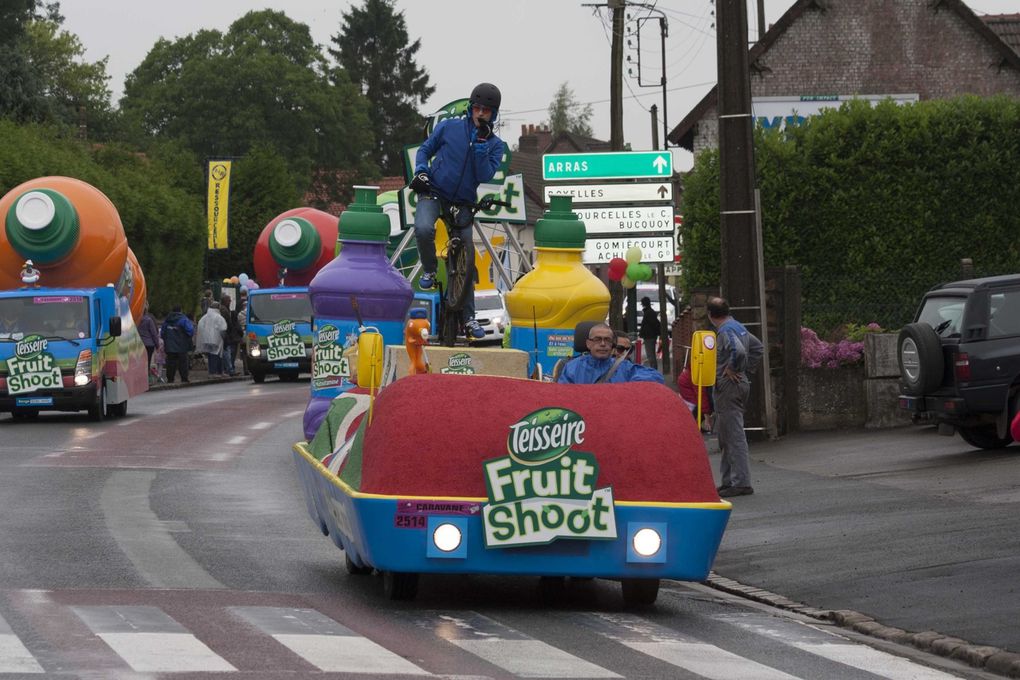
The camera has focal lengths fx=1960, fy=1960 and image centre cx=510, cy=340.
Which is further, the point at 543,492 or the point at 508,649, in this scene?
the point at 543,492

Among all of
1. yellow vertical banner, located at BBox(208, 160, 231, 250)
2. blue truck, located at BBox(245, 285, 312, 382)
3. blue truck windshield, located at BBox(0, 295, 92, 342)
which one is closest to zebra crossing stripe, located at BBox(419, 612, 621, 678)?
blue truck windshield, located at BBox(0, 295, 92, 342)

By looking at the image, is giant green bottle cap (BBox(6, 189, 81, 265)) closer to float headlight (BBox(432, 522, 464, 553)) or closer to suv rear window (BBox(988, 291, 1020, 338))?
suv rear window (BBox(988, 291, 1020, 338))

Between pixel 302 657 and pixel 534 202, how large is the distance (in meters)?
101

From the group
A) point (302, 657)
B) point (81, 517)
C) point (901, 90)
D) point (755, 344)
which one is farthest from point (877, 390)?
point (901, 90)

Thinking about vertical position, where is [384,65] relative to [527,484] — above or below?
above

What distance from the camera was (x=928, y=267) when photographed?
28.8m

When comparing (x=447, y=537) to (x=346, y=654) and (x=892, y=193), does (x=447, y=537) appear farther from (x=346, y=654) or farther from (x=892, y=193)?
(x=892, y=193)

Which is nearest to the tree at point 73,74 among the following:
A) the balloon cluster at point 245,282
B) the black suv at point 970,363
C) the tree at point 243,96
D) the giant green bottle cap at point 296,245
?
the tree at point 243,96

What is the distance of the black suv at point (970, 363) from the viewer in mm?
19125

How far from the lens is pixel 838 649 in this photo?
987cm

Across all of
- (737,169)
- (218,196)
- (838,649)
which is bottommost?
(838,649)

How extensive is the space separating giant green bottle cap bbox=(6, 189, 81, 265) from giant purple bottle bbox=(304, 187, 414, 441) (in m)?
10.4

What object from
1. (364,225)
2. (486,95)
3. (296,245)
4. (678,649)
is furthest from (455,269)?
(296,245)

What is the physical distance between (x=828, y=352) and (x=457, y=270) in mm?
9285
